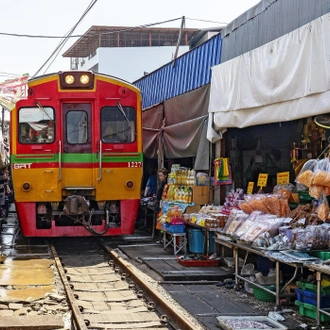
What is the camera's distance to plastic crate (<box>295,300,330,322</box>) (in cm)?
683

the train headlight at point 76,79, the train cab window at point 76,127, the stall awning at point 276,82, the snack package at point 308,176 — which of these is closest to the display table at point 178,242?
the stall awning at point 276,82

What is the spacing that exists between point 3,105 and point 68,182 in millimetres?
1993

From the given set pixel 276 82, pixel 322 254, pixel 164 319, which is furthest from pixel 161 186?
pixel 322 254

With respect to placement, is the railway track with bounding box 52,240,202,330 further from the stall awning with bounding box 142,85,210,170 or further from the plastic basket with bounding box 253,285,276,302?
the stall awning with bounding box 142,85,210,170

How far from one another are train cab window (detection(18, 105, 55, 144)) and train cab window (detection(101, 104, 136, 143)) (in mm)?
1035

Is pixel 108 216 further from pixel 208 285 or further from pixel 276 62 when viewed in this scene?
pixel 276 62

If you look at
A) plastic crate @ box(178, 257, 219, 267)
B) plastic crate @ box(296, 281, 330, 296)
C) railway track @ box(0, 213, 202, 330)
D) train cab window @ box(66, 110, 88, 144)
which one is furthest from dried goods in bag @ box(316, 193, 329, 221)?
train cab window @ box(66, 110, 88, 144)

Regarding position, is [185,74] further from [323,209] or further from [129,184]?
[323,209]

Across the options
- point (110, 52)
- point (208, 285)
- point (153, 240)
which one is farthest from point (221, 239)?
point (110, 52)

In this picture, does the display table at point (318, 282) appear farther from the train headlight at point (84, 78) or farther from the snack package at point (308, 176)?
the train headlight at point (84, 78)

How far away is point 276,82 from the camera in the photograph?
921cm

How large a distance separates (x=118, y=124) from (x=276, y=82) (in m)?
4.81

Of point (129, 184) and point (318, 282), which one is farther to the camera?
point (129, 184)

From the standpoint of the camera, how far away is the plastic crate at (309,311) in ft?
22.4
